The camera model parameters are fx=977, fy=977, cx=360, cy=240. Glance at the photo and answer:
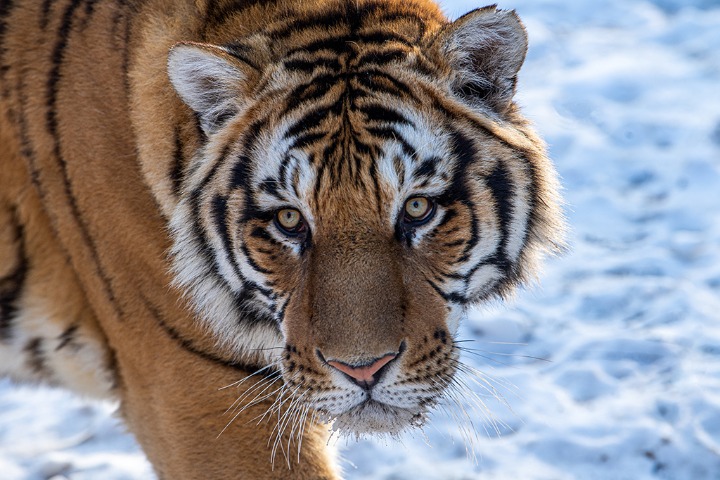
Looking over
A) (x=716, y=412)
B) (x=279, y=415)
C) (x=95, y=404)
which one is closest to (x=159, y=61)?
(x=279, y=415)

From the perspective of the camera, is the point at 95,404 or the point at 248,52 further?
the point at 95,404

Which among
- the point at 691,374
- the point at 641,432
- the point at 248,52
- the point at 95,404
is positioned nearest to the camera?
the point at 248,52

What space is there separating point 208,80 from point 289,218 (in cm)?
35

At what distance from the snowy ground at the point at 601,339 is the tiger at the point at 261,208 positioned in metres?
0.71

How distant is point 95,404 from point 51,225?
1.19 meters

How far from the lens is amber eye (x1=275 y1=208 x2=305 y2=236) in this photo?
211cm

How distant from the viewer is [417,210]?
2078 mm

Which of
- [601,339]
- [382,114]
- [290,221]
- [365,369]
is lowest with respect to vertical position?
[601,339]

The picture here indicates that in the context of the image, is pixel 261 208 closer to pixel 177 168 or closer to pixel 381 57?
pixel 177 168

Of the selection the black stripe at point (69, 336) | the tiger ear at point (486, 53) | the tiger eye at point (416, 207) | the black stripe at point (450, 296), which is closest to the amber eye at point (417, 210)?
the tiger eye at point (416, 207)

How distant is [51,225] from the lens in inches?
99.4

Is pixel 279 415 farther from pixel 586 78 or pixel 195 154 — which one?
pixel 586 78

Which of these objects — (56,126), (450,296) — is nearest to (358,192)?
(450,296)

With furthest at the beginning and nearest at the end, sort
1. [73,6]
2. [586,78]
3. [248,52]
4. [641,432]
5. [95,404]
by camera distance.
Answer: [586,78], [95,404], [641,432], [73,6], [248,52]
